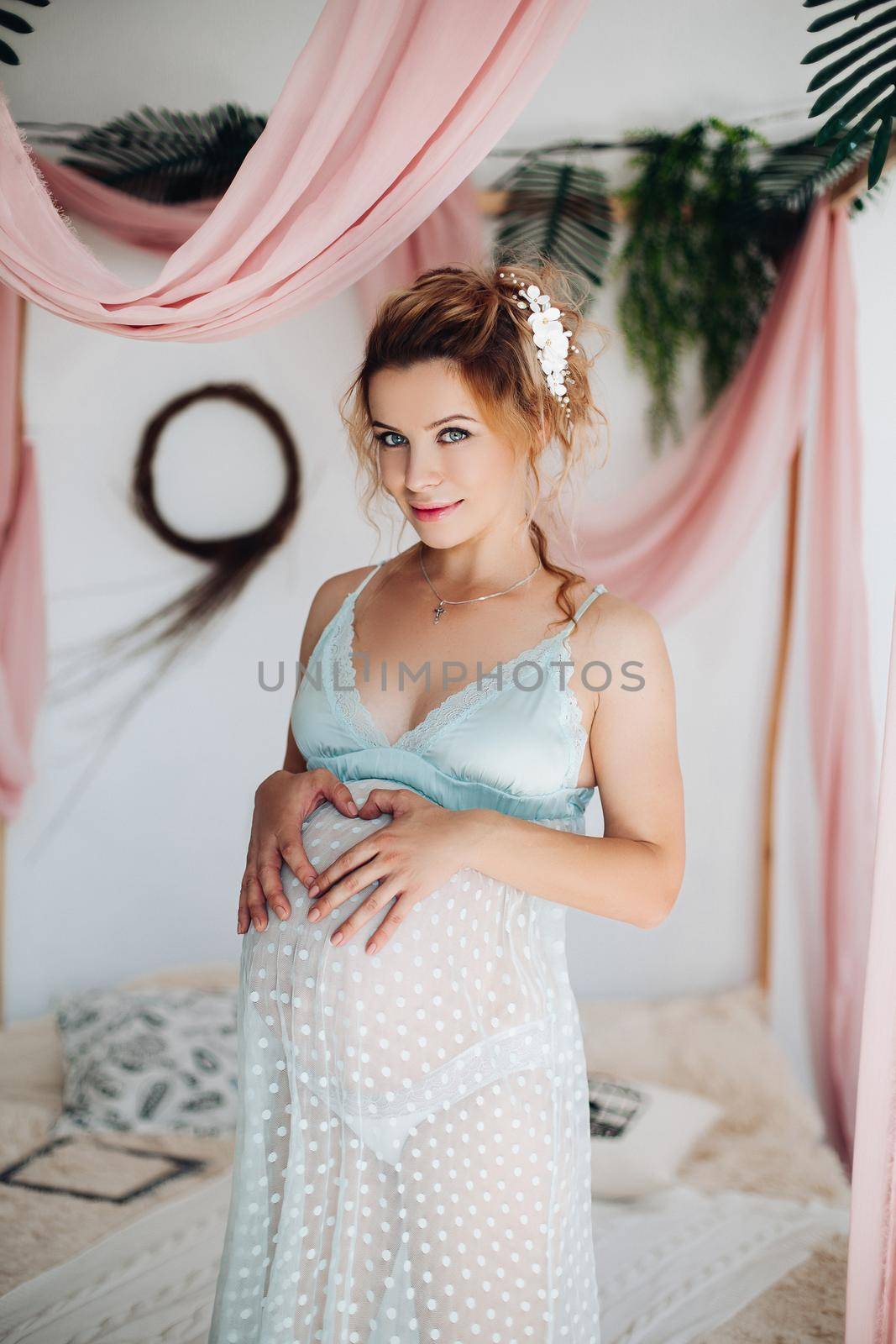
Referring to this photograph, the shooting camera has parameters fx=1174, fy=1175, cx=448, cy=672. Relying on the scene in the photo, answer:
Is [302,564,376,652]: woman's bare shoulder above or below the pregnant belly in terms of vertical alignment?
above

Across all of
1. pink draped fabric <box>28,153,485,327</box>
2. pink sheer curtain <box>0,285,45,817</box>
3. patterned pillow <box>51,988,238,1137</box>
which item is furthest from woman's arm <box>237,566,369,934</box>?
pink sheer curtain <box>0,285,45,817</box>

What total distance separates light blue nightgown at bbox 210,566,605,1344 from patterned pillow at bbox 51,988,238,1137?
128cm

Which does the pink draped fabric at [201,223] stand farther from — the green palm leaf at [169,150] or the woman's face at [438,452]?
the woman's face at [438,452]

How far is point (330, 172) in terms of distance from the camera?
5.26 feet

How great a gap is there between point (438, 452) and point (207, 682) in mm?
2043

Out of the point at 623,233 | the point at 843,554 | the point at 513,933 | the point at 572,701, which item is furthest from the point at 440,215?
the point at 513,933

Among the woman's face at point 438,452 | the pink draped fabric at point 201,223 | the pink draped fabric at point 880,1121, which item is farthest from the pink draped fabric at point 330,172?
the pink draped fabric at point 201,223

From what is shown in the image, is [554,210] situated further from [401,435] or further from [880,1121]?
[880,1121]

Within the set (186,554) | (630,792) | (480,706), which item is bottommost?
(630,792)

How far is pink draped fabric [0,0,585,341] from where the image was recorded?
1504 mm

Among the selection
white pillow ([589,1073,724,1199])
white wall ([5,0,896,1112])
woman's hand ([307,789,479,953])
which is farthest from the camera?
white wall ([5,0,896,1112])

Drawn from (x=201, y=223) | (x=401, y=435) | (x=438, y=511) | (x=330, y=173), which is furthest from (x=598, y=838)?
(x=201, y=223)

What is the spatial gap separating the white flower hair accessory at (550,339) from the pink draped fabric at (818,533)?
4.76 feet

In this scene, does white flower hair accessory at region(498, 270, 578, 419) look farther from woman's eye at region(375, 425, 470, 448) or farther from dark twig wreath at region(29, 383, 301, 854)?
dark twig wreath at region(29, 383, 301, 854)
